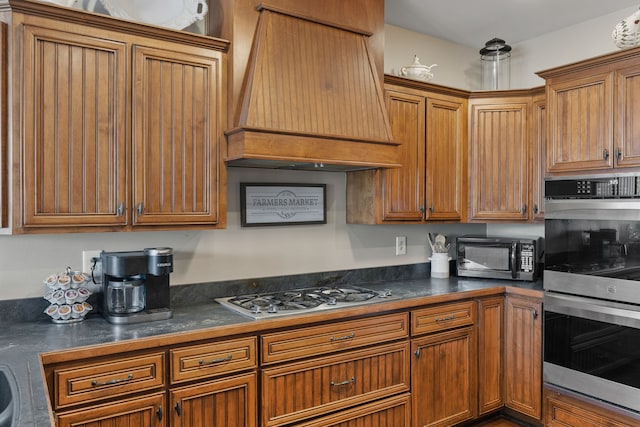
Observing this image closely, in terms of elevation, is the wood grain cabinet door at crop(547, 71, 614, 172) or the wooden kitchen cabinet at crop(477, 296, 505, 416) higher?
the wood grain cabinet door at crop(547, 71, 614, 172)

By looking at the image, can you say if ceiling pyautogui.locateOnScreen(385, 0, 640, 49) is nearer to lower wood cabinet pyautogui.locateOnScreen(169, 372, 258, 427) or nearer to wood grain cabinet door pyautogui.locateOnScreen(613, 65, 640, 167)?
wood grain cabinet door pyautogui.locateOnScreen(613, 65, 640, 167)

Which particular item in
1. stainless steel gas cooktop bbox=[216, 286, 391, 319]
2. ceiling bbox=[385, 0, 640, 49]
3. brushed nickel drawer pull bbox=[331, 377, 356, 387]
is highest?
ceiling bbox=[385, 0, 640, 49]

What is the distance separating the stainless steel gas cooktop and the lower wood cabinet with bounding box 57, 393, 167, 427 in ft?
1.75

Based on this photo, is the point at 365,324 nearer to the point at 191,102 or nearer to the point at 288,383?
the point at 288,383

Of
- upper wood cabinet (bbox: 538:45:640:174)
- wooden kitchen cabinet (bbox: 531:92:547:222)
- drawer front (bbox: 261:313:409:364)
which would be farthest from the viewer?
wooden kitchen cabinet (bbox: 531:92:547:222)

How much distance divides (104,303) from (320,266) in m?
1.33

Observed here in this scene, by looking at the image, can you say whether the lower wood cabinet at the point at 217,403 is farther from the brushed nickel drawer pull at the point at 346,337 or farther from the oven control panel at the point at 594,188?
the oven control panel at the point at 594,188

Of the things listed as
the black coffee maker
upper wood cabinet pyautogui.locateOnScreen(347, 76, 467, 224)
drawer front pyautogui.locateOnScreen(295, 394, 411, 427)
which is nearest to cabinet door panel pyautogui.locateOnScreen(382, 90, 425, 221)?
upper wood cabinet pyautogui.locateOnScreen(347, 76, 467, 224)

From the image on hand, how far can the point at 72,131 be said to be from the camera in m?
1.96

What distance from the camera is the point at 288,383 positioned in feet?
7.18

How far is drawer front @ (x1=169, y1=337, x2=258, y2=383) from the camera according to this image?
1.92 metres

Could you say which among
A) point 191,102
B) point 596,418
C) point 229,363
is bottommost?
point 596,418

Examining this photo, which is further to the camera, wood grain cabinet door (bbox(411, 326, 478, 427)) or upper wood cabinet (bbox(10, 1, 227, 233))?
wood grain cabinet door (bbox(411, 326, 478, 427))

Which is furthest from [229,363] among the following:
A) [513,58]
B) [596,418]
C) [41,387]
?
[513,58]
